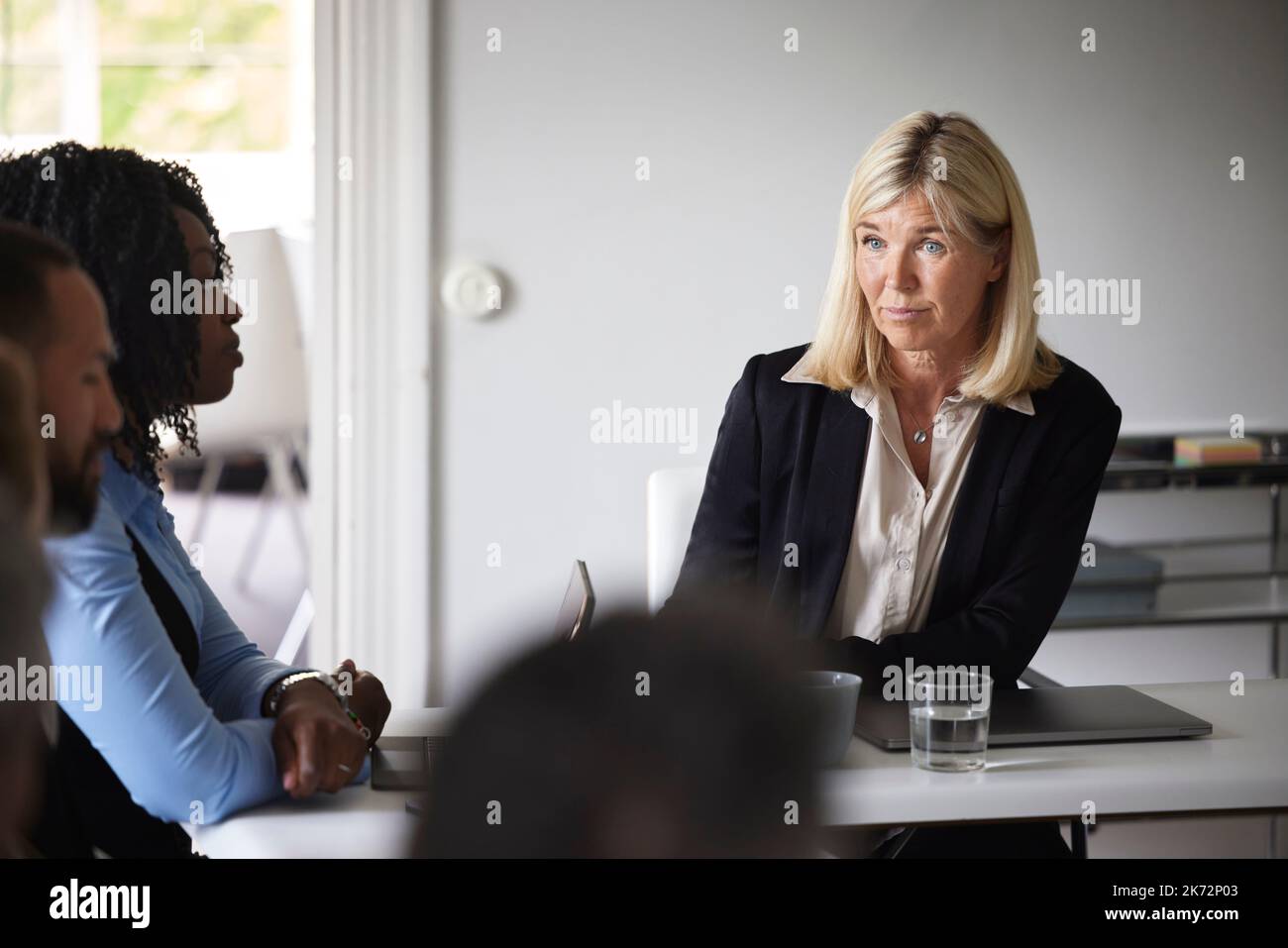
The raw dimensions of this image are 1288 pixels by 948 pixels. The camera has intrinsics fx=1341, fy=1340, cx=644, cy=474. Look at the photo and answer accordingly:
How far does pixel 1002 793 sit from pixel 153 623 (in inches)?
22.5

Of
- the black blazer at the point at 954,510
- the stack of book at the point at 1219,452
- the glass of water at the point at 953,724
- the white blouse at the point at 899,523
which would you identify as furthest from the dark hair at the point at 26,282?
the stack of book at the point at 1219,452

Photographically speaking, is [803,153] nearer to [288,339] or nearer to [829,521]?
[288,339]

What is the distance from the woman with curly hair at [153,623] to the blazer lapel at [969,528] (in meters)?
0.67

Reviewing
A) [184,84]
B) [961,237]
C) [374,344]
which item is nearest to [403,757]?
[961,237]

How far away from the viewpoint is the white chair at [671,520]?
1.61 meters

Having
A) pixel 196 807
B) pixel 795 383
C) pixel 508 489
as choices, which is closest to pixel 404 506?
pixel 508 489

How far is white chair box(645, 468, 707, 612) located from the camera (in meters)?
1.61

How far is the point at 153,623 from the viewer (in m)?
0.82

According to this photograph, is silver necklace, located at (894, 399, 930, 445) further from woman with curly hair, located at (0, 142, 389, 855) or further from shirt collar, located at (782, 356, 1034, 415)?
woman with curly hair, located at (0, 142, 389, 855)

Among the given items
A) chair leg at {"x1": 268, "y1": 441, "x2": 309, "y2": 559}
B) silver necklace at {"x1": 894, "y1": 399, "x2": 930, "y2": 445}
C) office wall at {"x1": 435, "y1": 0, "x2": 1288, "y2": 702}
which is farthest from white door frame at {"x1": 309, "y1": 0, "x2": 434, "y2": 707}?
silver necklace at {"x1": 894, "y1": 399, "x2": 930, "y2": 445}

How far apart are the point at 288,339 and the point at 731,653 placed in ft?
7.61

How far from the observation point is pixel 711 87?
8.09 ft

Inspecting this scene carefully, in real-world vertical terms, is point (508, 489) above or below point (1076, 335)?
below

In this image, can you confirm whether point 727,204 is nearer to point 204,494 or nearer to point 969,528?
point 969,528
